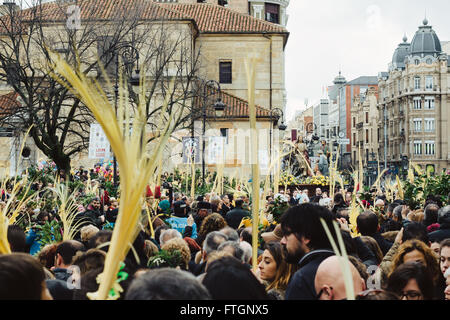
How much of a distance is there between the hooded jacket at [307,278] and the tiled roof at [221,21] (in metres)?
48.2

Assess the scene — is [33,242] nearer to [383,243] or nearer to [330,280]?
[383,243]

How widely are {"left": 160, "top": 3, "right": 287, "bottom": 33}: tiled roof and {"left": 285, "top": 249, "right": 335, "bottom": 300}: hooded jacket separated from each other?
158 ft

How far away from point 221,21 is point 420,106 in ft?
147

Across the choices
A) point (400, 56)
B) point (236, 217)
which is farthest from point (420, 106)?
point (236, 217)

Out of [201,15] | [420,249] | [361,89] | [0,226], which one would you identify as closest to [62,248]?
[0,226]

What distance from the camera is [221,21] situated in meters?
52.7

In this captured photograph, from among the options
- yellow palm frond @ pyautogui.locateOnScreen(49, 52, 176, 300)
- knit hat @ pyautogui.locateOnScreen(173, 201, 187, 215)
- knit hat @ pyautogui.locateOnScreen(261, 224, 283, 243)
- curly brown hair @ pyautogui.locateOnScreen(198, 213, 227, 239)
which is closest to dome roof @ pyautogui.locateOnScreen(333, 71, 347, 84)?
knit hat @ pyautogui.locateOnScreen(173, 201, 187, 215)

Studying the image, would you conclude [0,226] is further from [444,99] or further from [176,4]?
[444,99]

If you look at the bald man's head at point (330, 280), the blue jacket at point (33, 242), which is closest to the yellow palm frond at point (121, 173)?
the bald man's head at point (330, 280)

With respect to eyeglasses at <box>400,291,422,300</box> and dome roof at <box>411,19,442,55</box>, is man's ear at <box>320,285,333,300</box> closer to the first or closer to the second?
eyeglasses at <box>400,291,422,300</box>

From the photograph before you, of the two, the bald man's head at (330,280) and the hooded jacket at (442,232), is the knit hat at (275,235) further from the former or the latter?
the bald man's head at (330,280)

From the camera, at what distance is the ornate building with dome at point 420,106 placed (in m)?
85.6
